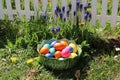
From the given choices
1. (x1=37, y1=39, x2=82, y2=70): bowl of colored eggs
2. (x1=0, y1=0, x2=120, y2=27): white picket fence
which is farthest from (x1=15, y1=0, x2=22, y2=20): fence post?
(x1=37, y1=39, x2=82, y2=70): bowl of colored eggs

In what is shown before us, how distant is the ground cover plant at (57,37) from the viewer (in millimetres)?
3602

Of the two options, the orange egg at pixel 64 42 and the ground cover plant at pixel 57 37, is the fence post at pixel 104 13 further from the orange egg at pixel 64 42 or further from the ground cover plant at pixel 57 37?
the orange egg at pixel 64 42

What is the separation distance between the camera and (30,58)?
3908 mm

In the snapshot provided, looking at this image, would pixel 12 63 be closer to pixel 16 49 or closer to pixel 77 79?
pixel 16 49

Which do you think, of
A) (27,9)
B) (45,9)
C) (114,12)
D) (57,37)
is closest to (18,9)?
(27,9)

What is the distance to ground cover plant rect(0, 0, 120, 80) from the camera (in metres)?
3.60

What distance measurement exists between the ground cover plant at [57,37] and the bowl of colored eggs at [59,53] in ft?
0.32

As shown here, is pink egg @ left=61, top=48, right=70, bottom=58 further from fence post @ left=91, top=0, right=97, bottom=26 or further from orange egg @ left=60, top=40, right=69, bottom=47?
fence post @ left=91, top=0, right=97, bottom=26

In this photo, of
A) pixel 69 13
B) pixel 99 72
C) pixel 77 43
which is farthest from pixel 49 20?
pixel 99 72

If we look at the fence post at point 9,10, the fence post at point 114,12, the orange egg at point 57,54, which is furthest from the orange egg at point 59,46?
the fence post at point 9,10

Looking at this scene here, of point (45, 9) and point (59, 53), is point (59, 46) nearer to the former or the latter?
point (59, 53)

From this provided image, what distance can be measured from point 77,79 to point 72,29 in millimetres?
805

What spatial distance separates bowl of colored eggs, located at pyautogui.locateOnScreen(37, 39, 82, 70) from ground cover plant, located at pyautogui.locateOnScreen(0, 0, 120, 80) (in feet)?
0.32

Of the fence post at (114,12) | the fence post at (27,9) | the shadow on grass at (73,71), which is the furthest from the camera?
the fence post at (27,9)
